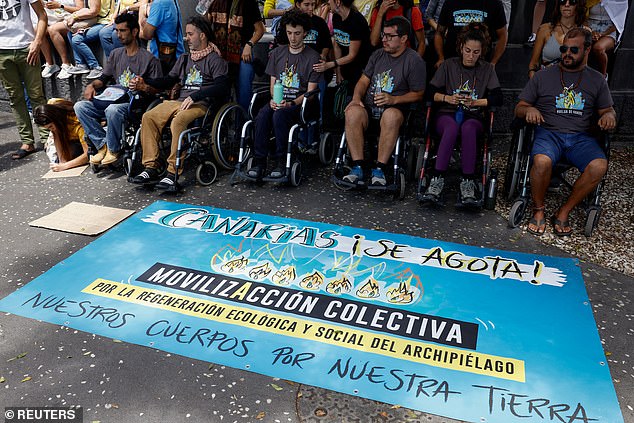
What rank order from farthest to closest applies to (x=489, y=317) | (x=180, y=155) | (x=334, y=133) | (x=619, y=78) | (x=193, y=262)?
1. (x=334, y=133)
2. (x=619, y=78)
3. (x=180, y=155)
4. (x=193, y=262)
5. (x=489, y=317)

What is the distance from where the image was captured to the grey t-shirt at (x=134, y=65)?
4980mm

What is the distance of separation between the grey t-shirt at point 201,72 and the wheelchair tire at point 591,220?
3.27 meters

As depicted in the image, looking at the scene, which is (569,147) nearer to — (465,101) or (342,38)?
(465,101)

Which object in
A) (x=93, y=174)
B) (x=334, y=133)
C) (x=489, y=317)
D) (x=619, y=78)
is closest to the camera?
(x=489, y=317)

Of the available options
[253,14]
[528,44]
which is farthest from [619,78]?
[253,14]

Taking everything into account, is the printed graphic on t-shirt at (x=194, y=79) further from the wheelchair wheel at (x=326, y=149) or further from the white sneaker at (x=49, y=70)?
the white sneaker at (x=49, y=70)

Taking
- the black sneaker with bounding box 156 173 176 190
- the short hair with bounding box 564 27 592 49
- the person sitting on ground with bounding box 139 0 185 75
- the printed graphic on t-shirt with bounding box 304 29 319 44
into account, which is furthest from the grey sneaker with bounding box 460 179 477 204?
the person sitting on ground with bounding box 139 0 185 75

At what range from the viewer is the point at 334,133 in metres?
6.14

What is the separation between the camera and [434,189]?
430cm

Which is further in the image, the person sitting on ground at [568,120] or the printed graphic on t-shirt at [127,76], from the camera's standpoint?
the printed graphic on t-shirt at [127,76]

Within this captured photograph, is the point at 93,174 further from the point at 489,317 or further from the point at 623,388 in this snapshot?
the point at 623,388

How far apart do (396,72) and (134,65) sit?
2452mm

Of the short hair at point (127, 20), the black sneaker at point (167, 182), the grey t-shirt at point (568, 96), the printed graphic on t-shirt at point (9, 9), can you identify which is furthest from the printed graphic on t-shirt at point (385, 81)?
the printed graphic on t-shirt at point (9, 9)

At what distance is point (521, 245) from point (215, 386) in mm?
2423
